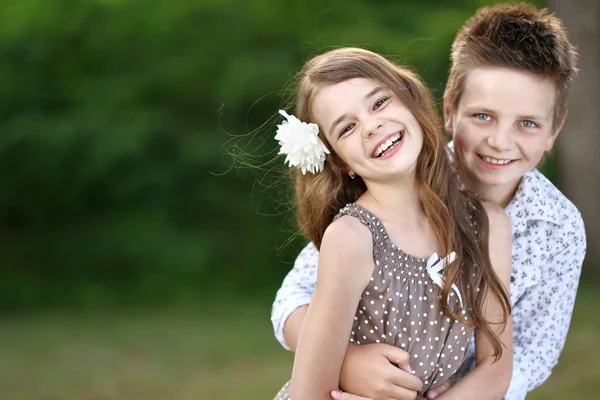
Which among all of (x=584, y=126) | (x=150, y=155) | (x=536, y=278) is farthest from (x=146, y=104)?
(x=536, y=278)

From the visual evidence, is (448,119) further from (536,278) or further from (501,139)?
(536,278)

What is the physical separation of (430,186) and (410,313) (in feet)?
1.08

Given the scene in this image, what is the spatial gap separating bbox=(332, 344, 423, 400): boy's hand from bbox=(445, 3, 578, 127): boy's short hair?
812 millimetres

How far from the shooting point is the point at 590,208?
5.71 meters

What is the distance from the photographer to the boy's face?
2.41 meters

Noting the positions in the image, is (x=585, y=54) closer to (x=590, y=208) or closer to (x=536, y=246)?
(x=590, y=208)

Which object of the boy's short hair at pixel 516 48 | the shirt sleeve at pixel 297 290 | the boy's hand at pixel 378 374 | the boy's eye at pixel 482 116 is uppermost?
the boy's short hair at pixel 516 48

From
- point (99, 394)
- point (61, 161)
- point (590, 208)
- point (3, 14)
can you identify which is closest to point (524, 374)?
point (99, 394)

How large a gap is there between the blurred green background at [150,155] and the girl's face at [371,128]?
290 cm

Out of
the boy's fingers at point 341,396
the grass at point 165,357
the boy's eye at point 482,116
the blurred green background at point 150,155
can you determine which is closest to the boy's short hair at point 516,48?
the boy's eye at point 482,116

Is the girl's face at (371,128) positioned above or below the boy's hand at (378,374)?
above

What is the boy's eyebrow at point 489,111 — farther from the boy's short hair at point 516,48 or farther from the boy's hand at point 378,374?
the boy's hand at point 378,374

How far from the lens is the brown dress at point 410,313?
7.00ft

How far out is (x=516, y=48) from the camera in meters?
2.44
